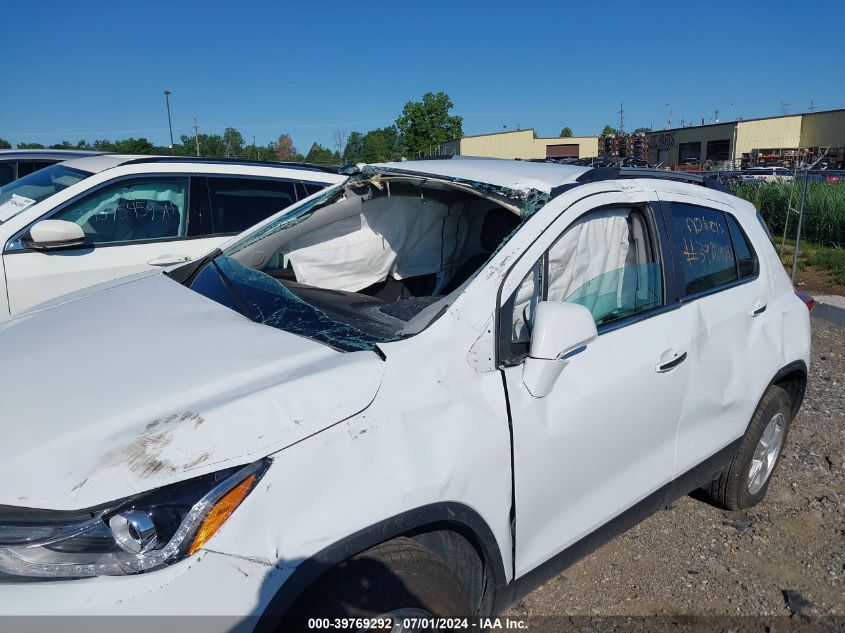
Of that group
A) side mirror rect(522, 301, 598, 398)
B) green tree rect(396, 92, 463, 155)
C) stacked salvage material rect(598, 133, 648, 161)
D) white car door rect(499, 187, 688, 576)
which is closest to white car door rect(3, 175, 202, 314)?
white car door rect(499, 187, 688, 576)

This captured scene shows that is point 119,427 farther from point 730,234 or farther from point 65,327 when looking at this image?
point 730,234

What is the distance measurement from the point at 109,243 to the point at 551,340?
12.5 feet

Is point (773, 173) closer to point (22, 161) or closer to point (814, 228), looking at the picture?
point (814, 228)

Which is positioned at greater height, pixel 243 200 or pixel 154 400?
pixel 243 200

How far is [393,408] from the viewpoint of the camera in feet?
6.14

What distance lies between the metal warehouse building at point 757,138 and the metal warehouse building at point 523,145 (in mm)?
7159

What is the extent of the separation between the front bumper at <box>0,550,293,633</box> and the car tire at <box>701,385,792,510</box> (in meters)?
2.63

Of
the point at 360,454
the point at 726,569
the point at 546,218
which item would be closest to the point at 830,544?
the point at 726,569

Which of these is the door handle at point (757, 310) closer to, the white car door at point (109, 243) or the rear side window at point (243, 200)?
the white car door at point (109, 243)

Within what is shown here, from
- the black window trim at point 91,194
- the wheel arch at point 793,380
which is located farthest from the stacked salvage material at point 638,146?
the wheel arch at point 793,380

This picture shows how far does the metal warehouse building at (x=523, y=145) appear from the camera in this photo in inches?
1896

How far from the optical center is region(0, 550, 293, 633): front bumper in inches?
56.9

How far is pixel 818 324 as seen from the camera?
739cm

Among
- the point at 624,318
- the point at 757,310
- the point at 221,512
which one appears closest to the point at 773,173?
the point at 757,310
